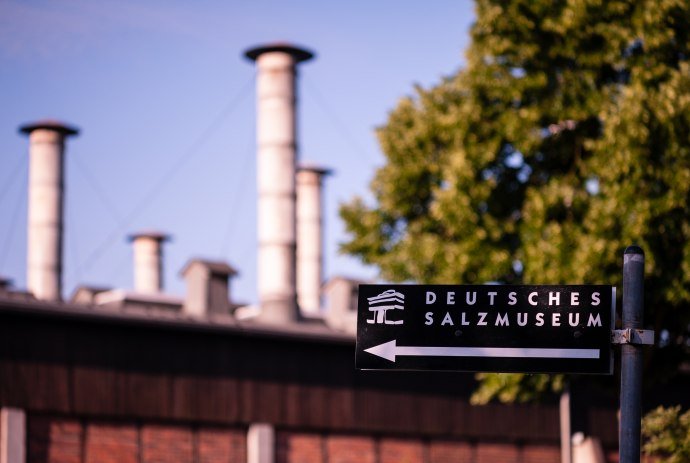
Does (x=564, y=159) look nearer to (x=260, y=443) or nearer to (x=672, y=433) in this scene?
(x=672, y=433)

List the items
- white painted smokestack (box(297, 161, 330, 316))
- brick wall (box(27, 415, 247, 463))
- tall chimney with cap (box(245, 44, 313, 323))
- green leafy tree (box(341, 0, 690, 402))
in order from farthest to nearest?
A: white painted smokestack (box(297, 161, 330, 316)) → tall chimney with cap (box(245, 44, 313, 323)) → brick wall (box(27, 415, 247, 463)) → green leafy tree (box(341, 0, 690, 402))

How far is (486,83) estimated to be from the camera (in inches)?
992

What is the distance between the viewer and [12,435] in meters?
29.0

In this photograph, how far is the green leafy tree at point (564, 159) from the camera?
2286 cm

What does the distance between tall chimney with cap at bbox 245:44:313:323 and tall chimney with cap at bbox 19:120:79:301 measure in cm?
1097

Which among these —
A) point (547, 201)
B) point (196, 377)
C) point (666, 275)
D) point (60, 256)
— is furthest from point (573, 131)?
point (60, 256)

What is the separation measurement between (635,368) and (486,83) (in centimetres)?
1934

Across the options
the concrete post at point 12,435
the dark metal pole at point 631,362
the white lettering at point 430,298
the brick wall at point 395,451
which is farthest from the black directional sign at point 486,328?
the brick wall at point 395,451

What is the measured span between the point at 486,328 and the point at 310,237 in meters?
52.1

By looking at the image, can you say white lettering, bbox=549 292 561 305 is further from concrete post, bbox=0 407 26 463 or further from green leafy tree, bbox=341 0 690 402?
concrete post, bbox=0 407 26 463

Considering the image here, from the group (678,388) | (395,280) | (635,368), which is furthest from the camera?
(678,388)

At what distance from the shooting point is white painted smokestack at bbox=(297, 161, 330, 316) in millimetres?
57375

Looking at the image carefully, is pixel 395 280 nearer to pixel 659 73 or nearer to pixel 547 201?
pixel 547 201

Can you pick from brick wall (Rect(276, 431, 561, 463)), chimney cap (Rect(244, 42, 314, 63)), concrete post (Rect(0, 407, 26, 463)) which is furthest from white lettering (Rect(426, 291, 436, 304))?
chimney cap (Rect(244, 42, 314, 63))
